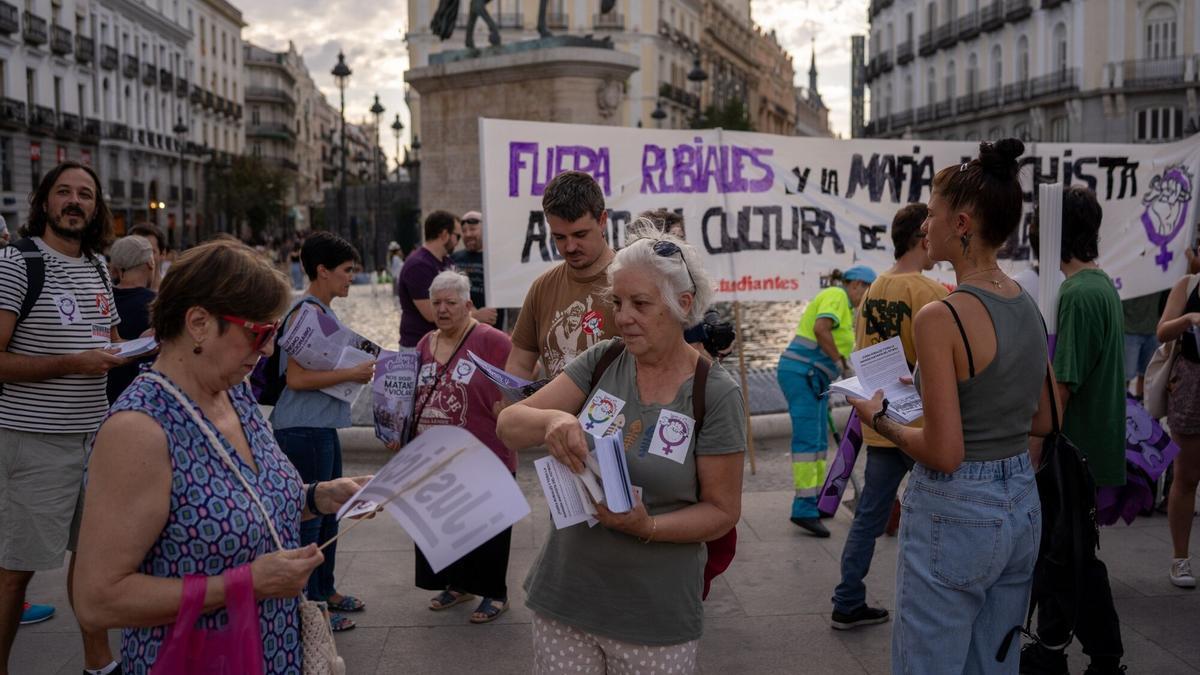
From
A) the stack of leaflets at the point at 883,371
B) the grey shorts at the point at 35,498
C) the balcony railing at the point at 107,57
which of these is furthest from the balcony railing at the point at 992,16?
the grey shorts at the point at 35,498

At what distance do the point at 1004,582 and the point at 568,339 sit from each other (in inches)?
65.7

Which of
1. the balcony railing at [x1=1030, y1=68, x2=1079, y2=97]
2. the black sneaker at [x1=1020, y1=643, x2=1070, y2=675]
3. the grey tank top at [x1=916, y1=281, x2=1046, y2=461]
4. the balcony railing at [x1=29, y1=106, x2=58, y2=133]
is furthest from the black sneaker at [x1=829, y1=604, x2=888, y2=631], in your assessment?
the balcony railing at [x1=29, y1=106, x2=58, y2=133]

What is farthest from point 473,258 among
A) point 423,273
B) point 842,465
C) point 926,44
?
point 926,44

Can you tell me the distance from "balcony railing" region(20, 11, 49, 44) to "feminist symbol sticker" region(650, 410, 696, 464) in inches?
1901

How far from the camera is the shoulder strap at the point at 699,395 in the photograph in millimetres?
2729

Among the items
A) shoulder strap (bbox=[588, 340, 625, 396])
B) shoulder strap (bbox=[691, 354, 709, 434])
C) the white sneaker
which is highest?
shoulder strap (bbox=[588, 340, 625, 396])

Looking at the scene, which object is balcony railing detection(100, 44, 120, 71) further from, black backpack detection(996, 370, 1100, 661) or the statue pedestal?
black backpack detection(996, 370, 1100, 661)

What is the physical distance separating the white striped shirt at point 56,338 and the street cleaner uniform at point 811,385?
12.4 feet

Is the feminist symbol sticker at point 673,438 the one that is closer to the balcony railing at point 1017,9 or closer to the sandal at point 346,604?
the sandal at point 346,604

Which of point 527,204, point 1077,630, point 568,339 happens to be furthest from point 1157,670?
point 527,204

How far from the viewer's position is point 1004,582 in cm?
297

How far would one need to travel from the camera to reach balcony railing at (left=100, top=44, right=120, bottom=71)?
52.3 meters

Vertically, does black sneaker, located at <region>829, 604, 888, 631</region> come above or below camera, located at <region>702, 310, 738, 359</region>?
below

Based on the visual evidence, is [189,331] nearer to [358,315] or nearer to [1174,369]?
[1174,369]
